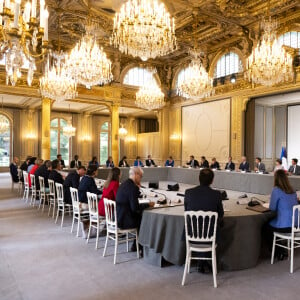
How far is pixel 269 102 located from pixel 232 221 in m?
11.7

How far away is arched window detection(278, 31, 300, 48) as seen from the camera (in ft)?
35.7

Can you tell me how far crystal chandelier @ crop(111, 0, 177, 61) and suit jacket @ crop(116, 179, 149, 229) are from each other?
269cm

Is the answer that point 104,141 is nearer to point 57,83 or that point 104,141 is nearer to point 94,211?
point 57,83

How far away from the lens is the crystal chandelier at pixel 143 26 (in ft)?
17.1

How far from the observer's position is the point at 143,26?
17.2ft

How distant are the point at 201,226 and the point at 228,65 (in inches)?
449

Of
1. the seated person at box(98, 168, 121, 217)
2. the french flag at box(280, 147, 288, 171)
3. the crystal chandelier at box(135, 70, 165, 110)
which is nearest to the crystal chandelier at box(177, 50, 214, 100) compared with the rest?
the crystal chandelier at box(135, 70, 165, 110)

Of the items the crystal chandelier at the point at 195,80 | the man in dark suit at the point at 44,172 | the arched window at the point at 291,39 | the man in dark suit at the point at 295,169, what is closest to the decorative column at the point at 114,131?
the crystal chandelier at the point at 195,80

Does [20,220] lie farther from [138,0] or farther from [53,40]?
[53,40]

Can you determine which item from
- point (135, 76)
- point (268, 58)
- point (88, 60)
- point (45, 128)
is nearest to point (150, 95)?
point (88, 60)

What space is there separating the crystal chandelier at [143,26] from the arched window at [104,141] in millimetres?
15339

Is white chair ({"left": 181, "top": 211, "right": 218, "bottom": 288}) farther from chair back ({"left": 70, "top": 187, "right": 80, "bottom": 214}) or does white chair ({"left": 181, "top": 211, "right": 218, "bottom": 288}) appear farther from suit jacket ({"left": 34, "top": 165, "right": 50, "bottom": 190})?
suit jacket ({"left": 34, "top": 165, "right": 50, "bottom": 190})

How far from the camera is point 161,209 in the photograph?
4.13 m

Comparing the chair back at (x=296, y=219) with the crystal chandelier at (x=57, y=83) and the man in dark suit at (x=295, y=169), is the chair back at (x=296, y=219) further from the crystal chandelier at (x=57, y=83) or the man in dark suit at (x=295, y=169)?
the crystal chandelier at (x=57, y=83)
